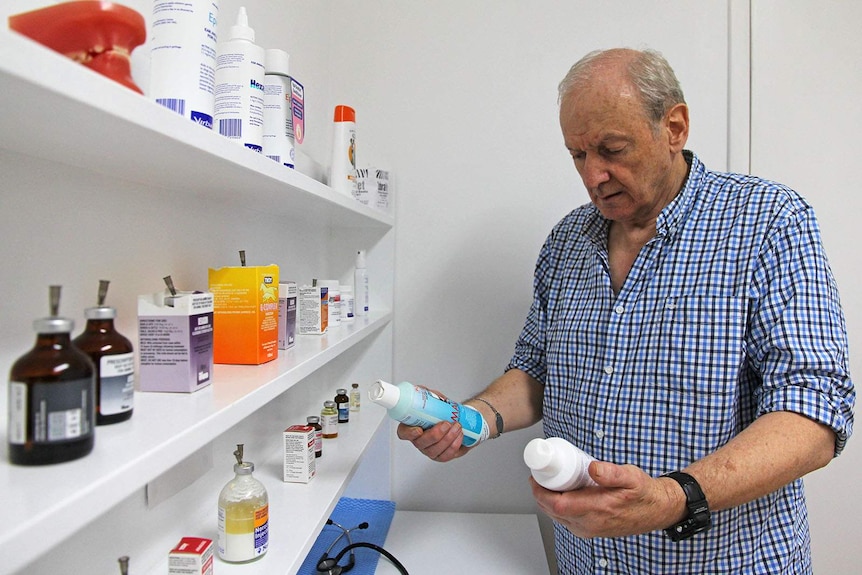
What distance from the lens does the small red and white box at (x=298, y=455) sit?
1.08m

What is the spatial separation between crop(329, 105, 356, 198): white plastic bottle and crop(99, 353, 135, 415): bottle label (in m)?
0.84

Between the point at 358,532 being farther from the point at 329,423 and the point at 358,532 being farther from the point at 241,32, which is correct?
the point at 241,32

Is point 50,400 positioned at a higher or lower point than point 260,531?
higher

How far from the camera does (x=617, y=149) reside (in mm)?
1003

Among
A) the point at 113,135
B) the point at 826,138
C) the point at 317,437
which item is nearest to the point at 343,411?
the point at 317,437

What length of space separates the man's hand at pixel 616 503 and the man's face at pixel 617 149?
55 centimetres

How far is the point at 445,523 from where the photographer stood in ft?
5.40

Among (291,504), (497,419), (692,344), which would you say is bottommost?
(291,504)

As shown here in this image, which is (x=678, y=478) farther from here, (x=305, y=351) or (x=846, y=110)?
(x=846, y=110)

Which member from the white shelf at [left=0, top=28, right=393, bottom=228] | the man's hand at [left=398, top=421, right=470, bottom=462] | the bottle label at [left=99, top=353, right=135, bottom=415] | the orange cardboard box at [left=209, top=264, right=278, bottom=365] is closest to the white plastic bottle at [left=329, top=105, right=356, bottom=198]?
the white shelf at [left=0, top=28, right=393, bottom=228]

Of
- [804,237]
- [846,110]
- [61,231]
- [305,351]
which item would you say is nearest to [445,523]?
[305,351]

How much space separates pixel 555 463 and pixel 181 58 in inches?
26.9

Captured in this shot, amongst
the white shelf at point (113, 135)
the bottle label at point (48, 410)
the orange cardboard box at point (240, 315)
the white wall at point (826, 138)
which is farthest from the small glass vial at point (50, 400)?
the white wall at point (826, 138)

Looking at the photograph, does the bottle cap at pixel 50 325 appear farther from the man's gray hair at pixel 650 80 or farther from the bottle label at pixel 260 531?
the man's gray hair at pixel 650 80
